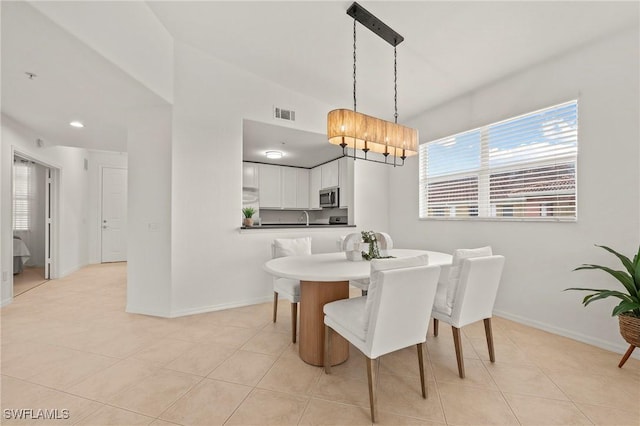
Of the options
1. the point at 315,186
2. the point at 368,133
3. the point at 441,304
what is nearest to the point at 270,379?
the point at 441,304

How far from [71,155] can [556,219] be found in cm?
749

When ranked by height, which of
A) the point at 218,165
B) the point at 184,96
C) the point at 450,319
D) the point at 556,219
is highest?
the point at 184,96

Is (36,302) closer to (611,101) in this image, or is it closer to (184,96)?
(184,96)

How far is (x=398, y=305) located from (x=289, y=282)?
3.87ft

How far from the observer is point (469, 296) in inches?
72.3

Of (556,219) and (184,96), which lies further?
(184,96)

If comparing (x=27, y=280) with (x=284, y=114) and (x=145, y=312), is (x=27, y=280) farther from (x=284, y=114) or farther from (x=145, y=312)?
(x=284, y=114)

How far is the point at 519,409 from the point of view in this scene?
1521 mm

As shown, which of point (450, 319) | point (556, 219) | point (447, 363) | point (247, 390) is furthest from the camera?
point (556, 219)

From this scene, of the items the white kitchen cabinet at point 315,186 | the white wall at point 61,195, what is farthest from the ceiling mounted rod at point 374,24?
the white wall at point 61,195

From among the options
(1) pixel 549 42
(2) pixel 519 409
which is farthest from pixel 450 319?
(1) pixel 549 42

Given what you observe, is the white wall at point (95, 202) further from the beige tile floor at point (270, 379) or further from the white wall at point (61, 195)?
the beige tile floor at point (270, 379)

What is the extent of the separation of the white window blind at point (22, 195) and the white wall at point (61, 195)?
2.70 feet

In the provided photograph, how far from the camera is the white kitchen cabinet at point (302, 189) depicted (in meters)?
6.18
